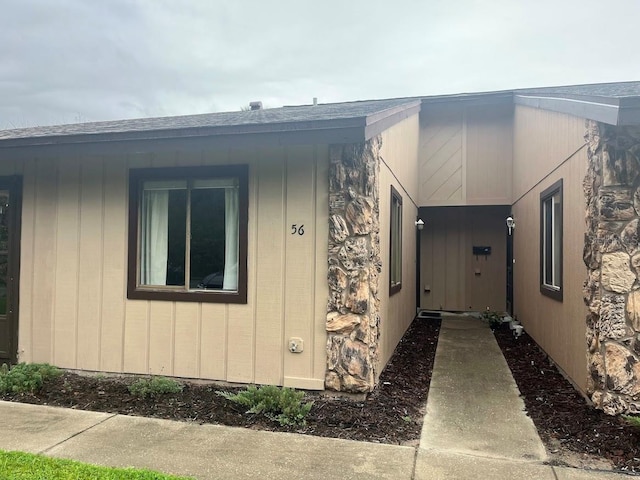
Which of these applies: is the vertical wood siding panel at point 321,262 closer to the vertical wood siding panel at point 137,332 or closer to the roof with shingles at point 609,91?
the vertical wood siding panel at point 137,332

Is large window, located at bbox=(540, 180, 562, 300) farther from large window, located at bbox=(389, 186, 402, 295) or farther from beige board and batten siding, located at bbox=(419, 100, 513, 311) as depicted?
beige board and batten siding, located at bbox=(419, 100, 513, 311)

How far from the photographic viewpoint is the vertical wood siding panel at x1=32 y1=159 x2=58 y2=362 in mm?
5457

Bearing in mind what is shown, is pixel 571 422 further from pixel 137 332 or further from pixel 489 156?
pixel 489 156

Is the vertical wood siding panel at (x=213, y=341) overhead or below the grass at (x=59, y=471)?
overhead

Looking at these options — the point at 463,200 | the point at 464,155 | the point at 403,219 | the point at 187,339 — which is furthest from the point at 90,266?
the point at 464,155

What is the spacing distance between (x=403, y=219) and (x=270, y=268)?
140 inches

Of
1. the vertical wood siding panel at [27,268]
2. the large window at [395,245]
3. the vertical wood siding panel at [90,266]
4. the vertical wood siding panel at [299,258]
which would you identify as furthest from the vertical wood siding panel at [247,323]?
the vertical wood siding panel at [27,268]

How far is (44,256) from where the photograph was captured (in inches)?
216

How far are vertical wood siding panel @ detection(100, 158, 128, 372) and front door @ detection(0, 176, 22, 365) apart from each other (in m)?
1.23

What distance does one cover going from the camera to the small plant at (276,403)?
401 cm

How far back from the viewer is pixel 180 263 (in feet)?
17.1

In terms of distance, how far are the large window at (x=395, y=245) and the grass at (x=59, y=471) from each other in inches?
158

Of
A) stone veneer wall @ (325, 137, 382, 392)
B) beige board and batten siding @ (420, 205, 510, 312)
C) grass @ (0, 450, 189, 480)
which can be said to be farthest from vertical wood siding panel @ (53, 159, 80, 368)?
beige board and batten siding @ (420, 205, 510, 312)

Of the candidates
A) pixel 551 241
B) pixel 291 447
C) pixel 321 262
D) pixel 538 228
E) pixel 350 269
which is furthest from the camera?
pixel 538 228
